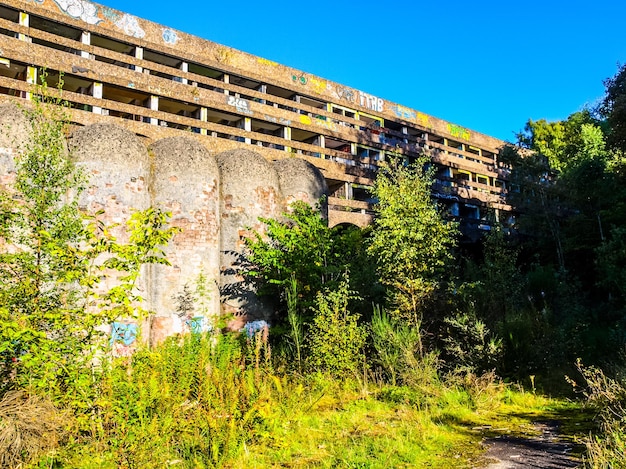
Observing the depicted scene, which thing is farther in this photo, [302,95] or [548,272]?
[302,95]

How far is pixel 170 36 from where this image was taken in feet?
90.8

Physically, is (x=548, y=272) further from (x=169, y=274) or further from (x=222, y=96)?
(x=222, y=96)

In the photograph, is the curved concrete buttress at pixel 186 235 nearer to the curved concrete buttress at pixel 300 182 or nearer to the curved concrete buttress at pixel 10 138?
the curved concrete buttress at pixel 300 182

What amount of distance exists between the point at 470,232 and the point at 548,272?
13.5 m

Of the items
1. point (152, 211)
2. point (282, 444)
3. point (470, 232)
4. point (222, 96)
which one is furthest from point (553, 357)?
point (222, 96)

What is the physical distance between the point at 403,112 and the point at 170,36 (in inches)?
718

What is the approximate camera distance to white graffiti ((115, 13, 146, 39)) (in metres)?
25.9

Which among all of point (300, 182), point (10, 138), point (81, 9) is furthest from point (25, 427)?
point (81, 9)

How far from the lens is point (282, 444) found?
6.13 metres

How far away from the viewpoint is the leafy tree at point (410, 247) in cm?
1001

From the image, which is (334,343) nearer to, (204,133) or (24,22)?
(204,133)

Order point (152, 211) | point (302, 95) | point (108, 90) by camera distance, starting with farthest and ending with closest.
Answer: point (302, 95), point (108, 90), point (152, 211)

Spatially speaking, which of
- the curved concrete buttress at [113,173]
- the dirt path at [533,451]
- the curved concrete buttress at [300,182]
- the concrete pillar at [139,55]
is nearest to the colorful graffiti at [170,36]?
the concrete pillar at [139,55]

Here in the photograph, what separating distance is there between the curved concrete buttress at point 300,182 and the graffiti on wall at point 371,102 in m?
21.5
